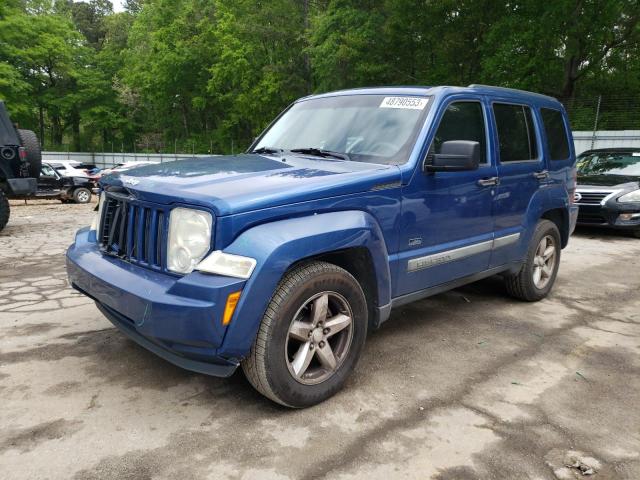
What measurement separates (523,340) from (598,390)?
866 mm

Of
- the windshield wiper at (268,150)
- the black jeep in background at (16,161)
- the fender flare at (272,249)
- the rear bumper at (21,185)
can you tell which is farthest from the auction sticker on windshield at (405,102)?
the rear bumper at (21,185)

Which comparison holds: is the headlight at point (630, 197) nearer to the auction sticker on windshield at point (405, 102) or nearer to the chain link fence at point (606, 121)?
the auction sticker on windshield at point (405, 102)

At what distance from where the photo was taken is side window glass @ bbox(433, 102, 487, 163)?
12.5 feet

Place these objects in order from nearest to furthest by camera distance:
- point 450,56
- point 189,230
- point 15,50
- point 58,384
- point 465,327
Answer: point 189,230 < point 58,384 < point 465,327 < point 450,56 < point 15,50

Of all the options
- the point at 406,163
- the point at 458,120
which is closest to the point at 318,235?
the point at 406,163

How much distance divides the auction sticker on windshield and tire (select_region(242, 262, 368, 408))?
151 cm

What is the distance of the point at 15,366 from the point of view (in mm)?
3521

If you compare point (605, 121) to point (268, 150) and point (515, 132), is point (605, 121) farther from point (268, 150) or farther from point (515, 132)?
point (268, 150)

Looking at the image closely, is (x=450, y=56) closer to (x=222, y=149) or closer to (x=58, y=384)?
(x=58, y=384)

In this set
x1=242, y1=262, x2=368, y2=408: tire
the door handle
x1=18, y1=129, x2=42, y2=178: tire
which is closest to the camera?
x1=242, y1=262, x2=368, y2=408: tire

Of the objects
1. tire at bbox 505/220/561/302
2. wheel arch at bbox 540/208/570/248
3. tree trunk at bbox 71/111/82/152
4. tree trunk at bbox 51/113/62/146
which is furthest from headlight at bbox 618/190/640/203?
tree trunk at bbox 51/113/62/146

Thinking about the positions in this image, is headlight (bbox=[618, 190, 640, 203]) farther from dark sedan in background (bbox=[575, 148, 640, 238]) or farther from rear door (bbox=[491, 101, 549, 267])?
rear door (bbox=[491, 101, 549, 267])

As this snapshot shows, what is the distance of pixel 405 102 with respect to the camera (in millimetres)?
3857

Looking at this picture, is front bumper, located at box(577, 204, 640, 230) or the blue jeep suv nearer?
the blue jeep suv
